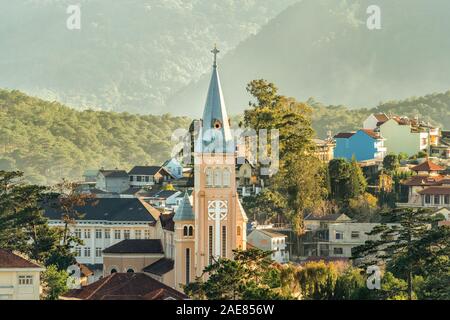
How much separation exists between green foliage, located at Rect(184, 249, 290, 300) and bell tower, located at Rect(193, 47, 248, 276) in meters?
3.62

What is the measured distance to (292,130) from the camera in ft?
270

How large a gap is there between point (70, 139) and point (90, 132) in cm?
256

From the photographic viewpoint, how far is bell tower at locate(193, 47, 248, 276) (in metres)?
64.1

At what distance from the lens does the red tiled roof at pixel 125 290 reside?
198 feet

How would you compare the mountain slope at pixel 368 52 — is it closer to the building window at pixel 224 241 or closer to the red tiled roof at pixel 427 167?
the red tiled roof at pixel 427 167

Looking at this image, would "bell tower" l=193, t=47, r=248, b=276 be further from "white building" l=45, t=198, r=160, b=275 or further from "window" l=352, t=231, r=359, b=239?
"white building" l=45, t=198, r=160, b=275

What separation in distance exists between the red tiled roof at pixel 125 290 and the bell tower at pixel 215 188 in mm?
2122

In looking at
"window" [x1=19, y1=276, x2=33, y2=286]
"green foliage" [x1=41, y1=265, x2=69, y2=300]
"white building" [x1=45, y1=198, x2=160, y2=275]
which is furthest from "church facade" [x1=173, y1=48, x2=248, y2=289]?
"white building" [x1=45, y1=198, x2=160, y2=275]

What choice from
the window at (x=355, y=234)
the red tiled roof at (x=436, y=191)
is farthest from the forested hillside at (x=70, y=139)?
the window at (x=355, y=234)

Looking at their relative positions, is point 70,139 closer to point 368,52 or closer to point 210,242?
point 368,52

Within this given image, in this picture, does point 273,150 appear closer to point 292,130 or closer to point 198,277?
point 292,130

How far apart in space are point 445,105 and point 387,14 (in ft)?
37.3
